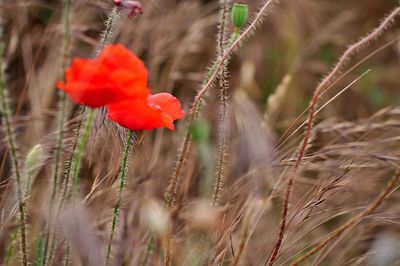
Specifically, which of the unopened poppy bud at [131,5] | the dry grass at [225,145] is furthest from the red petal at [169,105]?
the unopened poppy bud at [131,5]

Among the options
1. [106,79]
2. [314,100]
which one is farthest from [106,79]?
[314,100]

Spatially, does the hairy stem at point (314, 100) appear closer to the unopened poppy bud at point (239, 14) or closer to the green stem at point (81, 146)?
the unopened poppy bud at point (239, 14)

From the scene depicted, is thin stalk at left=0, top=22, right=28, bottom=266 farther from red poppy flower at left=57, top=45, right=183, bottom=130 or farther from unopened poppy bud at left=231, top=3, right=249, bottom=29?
unopened poppy bud at left=231, top=3, right=249, bottom=29

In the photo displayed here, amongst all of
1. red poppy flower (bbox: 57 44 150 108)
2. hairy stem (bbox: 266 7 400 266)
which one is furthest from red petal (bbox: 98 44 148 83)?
hairy stem (bbox: 266 7 400 266)

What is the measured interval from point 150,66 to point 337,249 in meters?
0.88

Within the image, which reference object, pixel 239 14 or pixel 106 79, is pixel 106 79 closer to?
pixel 106 79

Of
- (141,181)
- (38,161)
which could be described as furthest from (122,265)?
(38,161)

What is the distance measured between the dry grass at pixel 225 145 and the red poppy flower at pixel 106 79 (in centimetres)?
8

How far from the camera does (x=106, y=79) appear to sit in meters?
0.86

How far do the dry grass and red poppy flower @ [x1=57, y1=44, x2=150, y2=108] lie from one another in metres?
0.08

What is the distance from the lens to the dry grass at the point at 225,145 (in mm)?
1072

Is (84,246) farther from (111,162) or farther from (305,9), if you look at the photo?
(305,9)

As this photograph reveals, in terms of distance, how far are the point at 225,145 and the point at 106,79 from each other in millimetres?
358

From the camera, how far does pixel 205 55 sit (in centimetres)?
264
